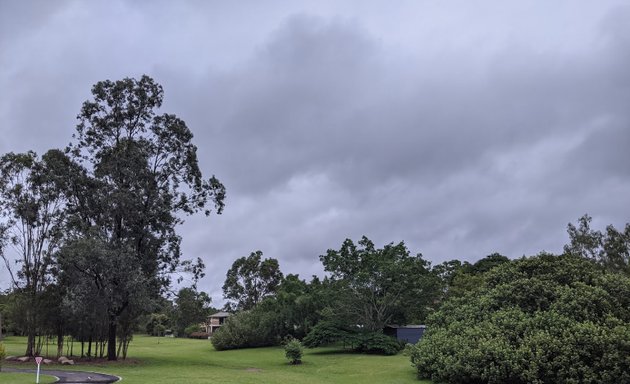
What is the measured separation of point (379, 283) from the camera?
44.8m

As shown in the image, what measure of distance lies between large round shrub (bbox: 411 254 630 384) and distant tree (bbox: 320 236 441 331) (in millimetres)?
17931

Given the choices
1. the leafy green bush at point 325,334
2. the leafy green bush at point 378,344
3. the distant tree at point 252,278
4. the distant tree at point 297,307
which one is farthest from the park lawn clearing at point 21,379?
the distant tree at point 252,278

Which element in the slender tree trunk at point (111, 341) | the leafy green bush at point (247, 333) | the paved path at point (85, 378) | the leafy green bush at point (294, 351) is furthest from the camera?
the leafy green bush at point (247, 333)

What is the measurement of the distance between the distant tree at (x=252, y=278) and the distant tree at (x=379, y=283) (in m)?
45.7

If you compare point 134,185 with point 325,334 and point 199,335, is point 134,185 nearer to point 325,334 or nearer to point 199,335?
point 325,334

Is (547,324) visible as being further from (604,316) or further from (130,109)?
(130,109)

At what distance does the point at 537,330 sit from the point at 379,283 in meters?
25.3

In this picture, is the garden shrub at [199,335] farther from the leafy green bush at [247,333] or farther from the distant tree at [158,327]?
the leafy green bush at [247,333]

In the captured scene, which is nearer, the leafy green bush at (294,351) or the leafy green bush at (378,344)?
the leafy green bush at (294,351)

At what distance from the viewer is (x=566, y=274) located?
76.4ft

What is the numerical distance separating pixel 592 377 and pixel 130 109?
32443mm

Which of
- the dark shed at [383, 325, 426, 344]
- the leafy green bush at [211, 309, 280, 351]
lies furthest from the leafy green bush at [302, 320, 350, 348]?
the leafy green bush at [211, 309, 280, 351]

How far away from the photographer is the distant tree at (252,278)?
298 ft

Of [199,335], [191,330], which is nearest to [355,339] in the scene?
[199,335]
